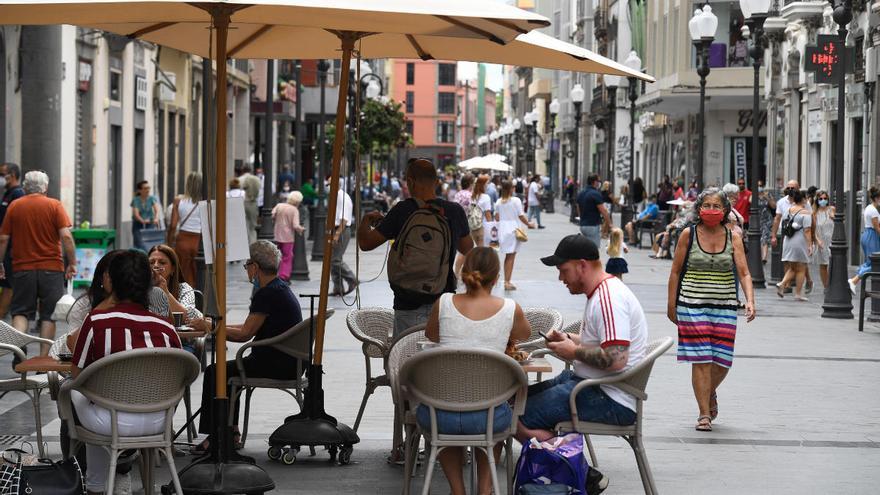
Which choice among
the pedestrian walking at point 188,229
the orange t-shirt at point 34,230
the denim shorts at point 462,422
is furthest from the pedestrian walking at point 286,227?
the denim shorts at point 462,422

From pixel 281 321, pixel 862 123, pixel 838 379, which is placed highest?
pixel 862 123

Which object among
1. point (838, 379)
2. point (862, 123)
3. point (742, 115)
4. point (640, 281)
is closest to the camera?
point (838, 379)

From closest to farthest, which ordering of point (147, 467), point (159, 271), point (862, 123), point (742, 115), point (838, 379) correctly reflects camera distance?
point (147, 467) → point (159, 271) → point (838, 379) → point (862, 123) → point (742, 115)

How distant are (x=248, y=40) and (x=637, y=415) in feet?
12.9

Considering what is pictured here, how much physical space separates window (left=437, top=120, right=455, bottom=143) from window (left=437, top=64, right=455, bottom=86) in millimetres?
4047

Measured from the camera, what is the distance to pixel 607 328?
7.27 meters

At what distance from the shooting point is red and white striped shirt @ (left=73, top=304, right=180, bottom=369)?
713 centimetres

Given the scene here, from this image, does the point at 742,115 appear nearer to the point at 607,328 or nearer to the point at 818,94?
the point at 818,94

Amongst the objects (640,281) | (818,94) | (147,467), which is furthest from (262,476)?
(818,94)

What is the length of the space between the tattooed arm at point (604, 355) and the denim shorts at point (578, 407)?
177 mm

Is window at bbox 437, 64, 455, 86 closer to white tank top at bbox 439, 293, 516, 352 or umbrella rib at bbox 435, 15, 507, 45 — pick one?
umbrella rib at bbox 435, 15, 507, 45

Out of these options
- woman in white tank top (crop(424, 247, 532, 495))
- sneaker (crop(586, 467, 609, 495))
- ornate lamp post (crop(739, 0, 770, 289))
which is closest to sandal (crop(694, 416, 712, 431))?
sneaker (crop(586, 467, 609, 495))

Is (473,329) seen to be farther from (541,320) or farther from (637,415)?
(541,320)

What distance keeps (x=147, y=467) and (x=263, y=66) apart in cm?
4533
